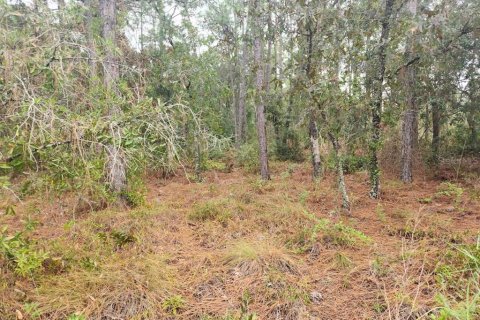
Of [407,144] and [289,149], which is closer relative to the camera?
[407,144]

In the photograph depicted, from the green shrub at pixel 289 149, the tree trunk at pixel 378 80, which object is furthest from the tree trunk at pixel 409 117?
the green shrub at pixel 289 149

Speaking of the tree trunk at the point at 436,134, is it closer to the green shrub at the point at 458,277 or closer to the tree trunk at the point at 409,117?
the tree trunk at the point at 409,117

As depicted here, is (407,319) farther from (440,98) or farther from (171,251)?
(440,98)

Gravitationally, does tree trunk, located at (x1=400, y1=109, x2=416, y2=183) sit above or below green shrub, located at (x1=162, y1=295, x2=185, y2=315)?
above

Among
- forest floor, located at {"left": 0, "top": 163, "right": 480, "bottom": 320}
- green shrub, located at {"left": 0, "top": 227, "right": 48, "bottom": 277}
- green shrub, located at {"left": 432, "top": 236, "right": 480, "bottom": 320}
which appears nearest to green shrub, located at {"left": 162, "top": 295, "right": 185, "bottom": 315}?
forest floor, located at {"left": 0, "top": 163, "right": 480, "bottom": 320}

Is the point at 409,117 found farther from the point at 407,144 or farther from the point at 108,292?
the point at 108,292

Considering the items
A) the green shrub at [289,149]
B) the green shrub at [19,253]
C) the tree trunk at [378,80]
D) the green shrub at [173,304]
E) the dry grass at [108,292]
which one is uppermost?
the tree trunk at [378,80]

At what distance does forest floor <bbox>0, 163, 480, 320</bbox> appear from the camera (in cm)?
255

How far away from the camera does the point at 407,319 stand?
7.71ft

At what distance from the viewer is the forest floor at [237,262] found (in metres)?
2.55

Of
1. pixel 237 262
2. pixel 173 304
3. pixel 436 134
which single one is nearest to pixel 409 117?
pixel 436 134

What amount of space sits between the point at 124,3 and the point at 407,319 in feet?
27.8

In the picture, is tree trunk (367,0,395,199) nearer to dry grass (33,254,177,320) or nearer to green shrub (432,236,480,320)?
green shrub (432,236,480,320)

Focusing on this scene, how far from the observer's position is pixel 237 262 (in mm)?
3188
